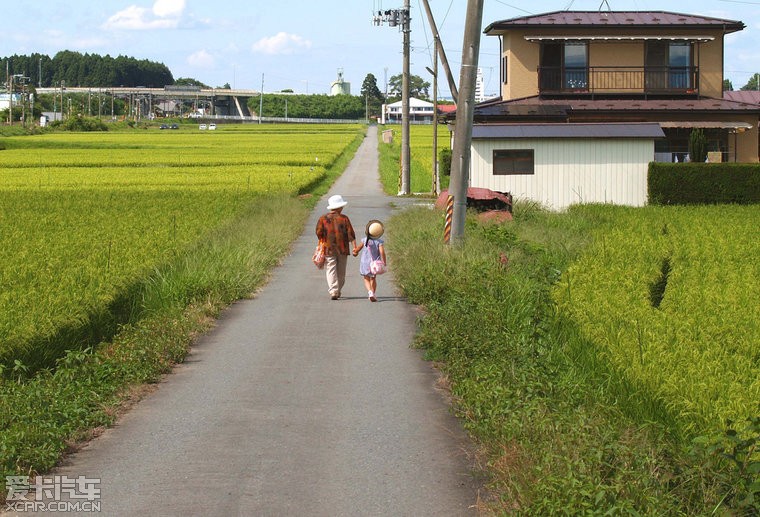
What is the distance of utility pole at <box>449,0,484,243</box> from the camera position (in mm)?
17125

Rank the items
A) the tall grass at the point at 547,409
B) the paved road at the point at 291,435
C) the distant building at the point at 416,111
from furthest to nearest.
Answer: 1. the distant building at the point at 416,111
2. the paved road at the point at 291,435
3. the tall grass at the point at 547,409

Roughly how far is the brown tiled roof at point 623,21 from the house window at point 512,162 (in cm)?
666

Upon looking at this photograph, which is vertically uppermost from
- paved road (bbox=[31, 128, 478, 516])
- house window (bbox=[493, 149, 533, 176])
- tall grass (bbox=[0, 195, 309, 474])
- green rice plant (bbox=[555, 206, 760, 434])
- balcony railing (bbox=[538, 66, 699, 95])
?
balcony railing (bbox=[538, 66, 699, 95])

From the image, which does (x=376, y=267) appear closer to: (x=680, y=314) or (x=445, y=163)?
(x=680, y=314)

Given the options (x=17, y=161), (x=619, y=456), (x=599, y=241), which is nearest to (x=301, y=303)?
(x=599, y=241)

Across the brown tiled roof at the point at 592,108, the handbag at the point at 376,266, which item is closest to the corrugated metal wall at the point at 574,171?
the brown tiled roof at the point at 592,108

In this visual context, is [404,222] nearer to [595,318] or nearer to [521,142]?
[521,142]

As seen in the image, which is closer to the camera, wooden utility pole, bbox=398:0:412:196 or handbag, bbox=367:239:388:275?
handbag, bbox=367:239:388:275

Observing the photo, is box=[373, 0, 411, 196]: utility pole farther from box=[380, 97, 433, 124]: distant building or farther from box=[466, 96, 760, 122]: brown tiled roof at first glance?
box=[380, 97, 433, 124]: distant building

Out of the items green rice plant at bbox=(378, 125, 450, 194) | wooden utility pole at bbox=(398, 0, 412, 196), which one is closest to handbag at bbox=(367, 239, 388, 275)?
wooden utility pole at bbox=(398, 0, 412, 196)

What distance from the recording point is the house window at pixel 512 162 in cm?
3061

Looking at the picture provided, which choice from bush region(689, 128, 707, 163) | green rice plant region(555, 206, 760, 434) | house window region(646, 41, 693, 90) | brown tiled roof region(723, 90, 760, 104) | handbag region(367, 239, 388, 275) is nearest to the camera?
green rice plant region(555, 206, 760, 434)

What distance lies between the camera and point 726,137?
35906 millimetres

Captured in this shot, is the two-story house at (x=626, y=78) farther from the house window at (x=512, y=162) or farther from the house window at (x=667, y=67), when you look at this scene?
the house window at (x=512, y=162)
